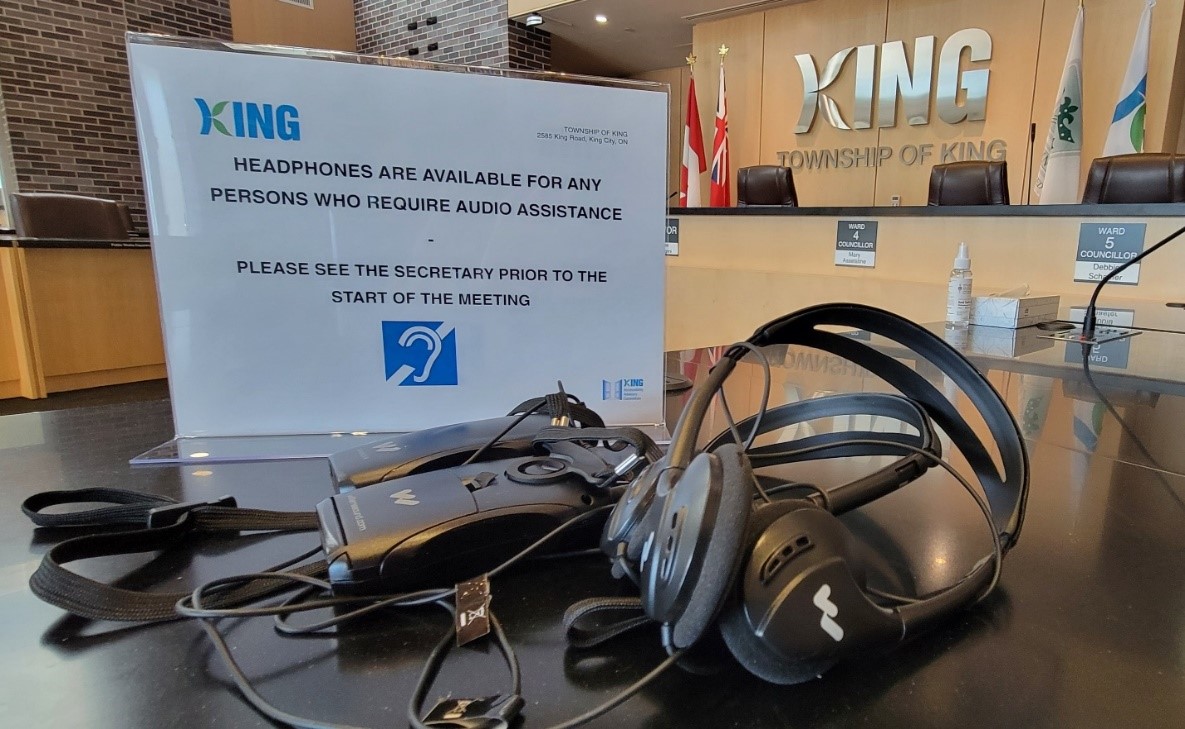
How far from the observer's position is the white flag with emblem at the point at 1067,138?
412 centimetres

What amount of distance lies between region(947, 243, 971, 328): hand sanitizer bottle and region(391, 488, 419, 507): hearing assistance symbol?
152cm

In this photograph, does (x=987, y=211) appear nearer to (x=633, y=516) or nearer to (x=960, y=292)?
(x=960, y=292)

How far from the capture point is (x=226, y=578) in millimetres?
334

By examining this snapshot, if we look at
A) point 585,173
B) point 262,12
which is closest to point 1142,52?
point 585,173

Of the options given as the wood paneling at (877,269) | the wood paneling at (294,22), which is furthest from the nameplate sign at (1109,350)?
the wood paneling at (294,22)

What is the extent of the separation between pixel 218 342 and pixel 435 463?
29 centimetres

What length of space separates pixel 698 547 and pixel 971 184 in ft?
12.7

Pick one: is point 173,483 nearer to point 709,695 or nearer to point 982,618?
point 709,695

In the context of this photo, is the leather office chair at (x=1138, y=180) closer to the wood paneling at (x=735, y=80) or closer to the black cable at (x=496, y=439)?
the black cable at (x=496, y=439)

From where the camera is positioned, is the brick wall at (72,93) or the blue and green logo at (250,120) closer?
the blue and green logo at (250,120)

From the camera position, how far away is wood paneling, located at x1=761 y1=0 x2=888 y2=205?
5090 millimetres

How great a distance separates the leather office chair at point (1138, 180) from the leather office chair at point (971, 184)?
49cm

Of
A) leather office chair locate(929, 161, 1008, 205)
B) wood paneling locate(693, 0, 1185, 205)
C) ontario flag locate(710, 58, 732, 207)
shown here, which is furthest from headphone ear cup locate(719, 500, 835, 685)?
ontario flag locate(710, 58, 732, 207)

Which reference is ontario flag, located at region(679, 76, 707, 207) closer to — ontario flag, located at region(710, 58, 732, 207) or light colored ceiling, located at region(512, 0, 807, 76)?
ontario flag, located at region(710, 58, 732, 207)
